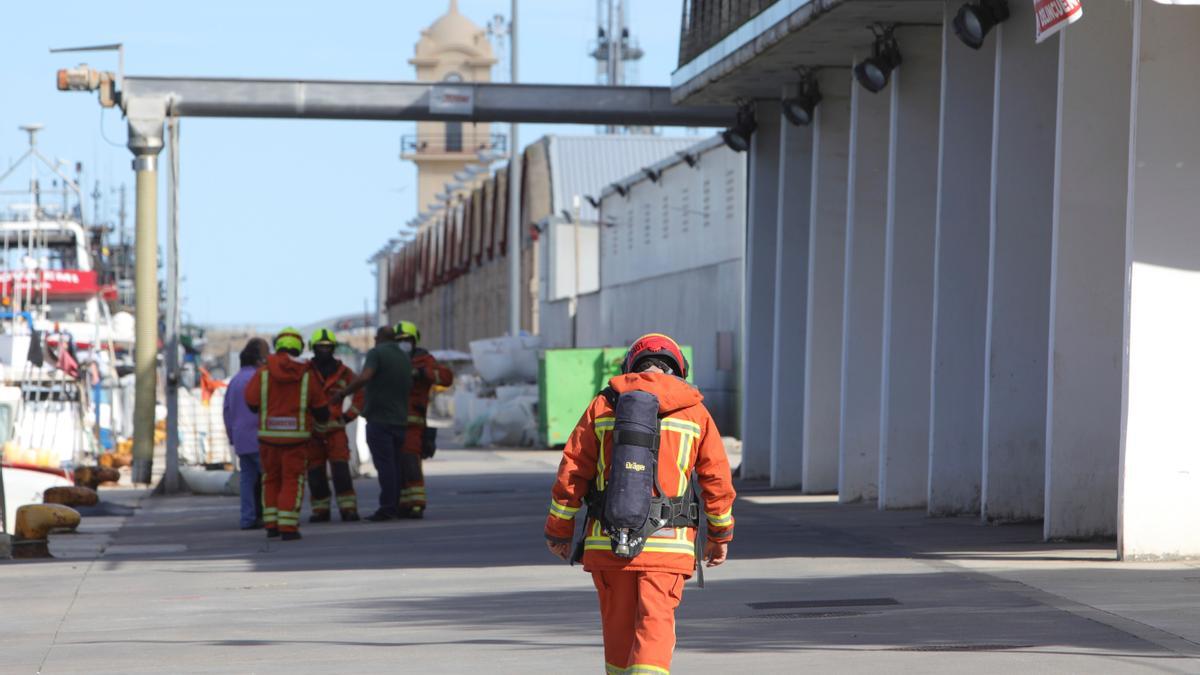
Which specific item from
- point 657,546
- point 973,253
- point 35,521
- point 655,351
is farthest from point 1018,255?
point 657,546

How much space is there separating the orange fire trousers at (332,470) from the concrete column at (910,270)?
529 cm

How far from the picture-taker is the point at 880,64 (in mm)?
18688

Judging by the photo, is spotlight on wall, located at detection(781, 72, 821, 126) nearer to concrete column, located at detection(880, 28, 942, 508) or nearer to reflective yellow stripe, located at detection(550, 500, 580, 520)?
concrete column, located at detection(880, 28, 942, 508)

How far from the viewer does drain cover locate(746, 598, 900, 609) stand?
1119 cm

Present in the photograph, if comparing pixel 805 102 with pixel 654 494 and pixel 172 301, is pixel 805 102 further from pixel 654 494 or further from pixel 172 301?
pixel 654 494

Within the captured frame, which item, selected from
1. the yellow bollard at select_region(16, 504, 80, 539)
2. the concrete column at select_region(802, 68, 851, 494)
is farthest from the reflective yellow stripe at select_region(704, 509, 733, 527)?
the concrete column at select_region(802, 68, 851, 494)

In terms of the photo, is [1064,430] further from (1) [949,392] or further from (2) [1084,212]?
(1) [949,392]

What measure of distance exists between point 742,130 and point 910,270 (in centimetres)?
569

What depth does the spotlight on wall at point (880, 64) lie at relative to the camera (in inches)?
732

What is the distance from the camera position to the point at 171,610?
40.4ft

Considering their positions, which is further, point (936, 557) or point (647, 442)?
point (936, 557)

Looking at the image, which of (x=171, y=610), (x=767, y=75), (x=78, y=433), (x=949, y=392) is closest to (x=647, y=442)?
(x=171, y=610)

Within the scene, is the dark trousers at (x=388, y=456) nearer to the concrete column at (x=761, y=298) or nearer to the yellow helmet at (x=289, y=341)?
the yellow helmet at (x=289, y=341)

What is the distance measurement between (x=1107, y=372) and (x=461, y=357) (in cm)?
4840
